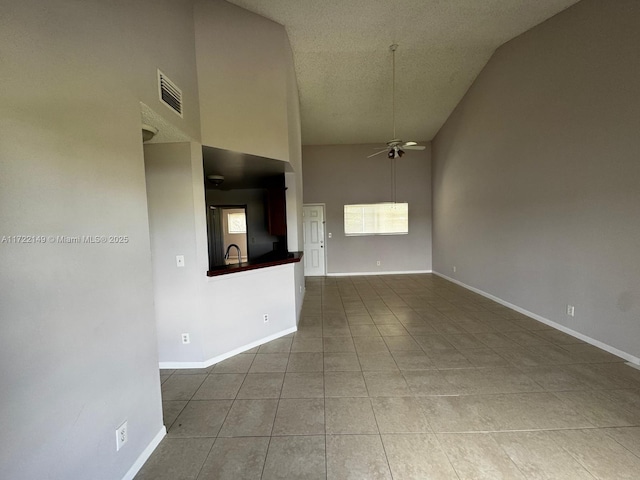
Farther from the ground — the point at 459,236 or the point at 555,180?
the point at 555,180

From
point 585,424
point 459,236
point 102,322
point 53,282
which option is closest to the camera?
point 53,282

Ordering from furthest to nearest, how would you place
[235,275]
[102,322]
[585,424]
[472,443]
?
[235,275] → [585,424] → [472,443] → [102,322]

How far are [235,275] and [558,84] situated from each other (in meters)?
4.44

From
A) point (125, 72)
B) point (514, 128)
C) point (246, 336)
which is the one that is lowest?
point (246, 336)

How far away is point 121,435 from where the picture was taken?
54.7 inches

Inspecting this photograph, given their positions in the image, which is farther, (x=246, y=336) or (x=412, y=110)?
(x=412, y=110)

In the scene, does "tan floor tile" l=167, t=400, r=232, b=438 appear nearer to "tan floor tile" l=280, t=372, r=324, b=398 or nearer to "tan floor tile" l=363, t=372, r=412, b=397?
"tan floor tile" l=280, t=372, r=324, b=398

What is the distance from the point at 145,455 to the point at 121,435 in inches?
Result: 12.0

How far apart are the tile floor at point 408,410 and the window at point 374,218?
13.1 ft

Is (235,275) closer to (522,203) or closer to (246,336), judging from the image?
(246,336)

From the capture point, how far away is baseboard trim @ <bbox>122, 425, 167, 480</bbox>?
4.74 ft

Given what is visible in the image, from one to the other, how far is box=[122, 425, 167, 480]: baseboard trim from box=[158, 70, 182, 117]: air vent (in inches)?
88.3

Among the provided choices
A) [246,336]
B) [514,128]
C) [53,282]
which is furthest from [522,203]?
[53,282]

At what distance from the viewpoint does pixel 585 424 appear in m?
1.77
